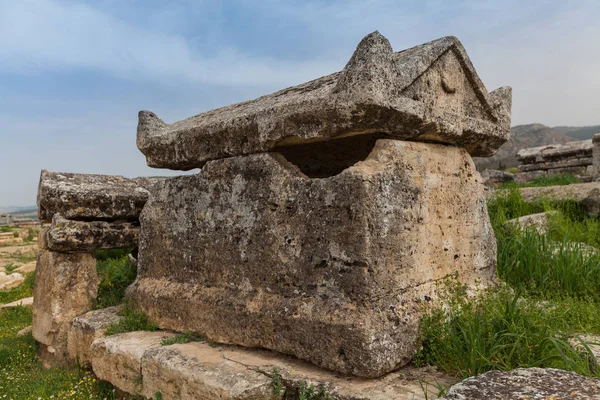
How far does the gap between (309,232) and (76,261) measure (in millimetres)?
2875

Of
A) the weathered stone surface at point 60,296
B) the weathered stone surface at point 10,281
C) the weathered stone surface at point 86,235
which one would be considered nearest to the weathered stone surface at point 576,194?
the weathered stone surface at point 86,235

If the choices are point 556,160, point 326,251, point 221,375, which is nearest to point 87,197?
point 221,375

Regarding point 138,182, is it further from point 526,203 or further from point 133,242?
point 526,203

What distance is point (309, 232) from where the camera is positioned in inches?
116

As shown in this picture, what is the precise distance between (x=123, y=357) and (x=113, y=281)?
181 cm

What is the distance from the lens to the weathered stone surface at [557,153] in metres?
14.0

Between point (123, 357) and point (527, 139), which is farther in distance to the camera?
point (527, 139)

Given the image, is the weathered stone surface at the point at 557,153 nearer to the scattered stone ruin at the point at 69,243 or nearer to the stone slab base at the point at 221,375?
the scattered stone ruin at the point at 69,243

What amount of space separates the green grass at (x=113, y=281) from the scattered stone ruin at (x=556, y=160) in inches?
441

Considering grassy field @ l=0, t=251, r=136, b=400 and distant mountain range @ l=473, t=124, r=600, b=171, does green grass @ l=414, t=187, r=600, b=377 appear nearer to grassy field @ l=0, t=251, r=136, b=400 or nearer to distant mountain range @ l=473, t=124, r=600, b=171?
grassy field @ l=0, t=251, r=136, b=400

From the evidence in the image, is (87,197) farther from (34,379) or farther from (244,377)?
(244,377)

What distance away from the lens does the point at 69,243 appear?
15.1 ft

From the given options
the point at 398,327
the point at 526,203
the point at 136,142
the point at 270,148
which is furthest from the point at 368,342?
the point at 526,203

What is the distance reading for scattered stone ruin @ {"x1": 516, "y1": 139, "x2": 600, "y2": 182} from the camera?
13891mm
